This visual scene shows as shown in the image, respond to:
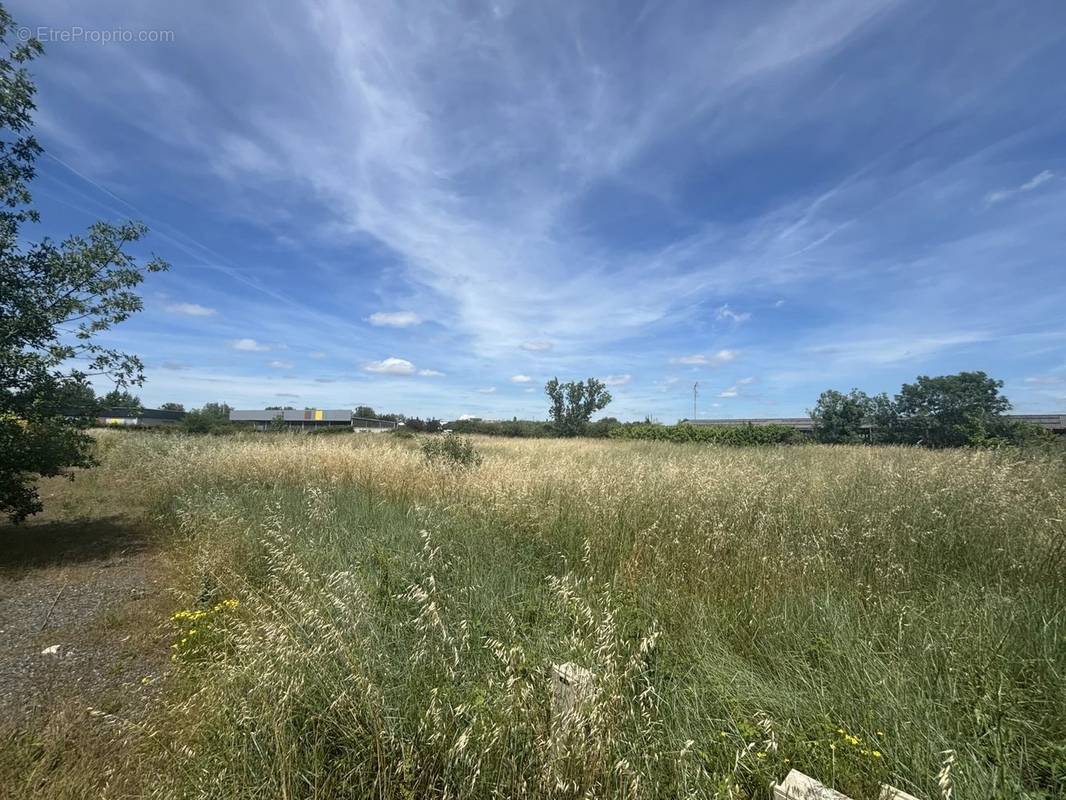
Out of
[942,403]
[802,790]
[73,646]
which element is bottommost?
[73,646]

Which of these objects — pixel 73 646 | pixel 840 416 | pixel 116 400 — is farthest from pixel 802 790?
pixel 840 416

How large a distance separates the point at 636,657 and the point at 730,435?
88.0 feet

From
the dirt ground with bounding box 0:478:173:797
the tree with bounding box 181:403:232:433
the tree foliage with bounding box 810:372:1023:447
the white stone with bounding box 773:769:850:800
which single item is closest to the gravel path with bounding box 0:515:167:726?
the dirt ground with bounding box 0:478:173:797

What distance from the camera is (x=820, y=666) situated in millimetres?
2494

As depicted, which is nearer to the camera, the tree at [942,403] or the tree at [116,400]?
the tree at [116,400]

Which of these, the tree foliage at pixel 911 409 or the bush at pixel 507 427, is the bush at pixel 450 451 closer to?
the tree foliage at pixel 911 409

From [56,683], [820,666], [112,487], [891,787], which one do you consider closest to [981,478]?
[820,666]

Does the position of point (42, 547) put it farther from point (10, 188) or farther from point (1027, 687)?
point (1027, 687)

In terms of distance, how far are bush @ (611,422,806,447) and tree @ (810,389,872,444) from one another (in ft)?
12.2

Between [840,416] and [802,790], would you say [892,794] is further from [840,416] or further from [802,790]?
[840,416]

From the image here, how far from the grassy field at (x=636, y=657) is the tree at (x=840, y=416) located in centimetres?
2795

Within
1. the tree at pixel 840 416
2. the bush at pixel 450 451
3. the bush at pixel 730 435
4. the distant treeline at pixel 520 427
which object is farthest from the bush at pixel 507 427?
the bush at pixel 450 451

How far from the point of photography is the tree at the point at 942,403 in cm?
2753

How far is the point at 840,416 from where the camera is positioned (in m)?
29.5
